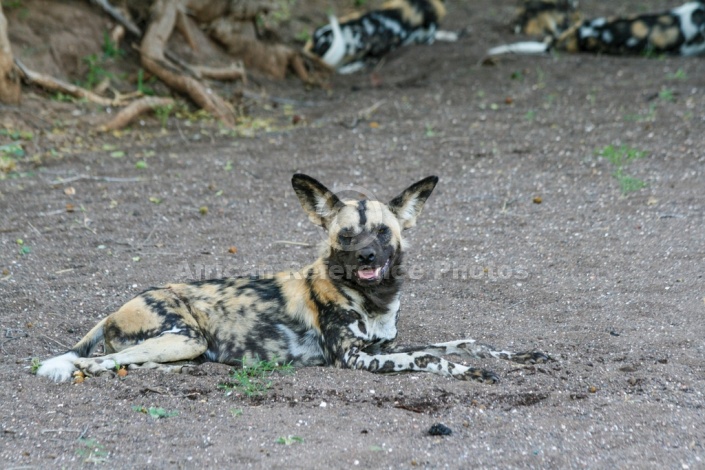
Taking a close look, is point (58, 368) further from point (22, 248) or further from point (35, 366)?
point (22, 248)

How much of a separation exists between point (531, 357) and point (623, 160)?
109 inches

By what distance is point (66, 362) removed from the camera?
A: 3.42 metres

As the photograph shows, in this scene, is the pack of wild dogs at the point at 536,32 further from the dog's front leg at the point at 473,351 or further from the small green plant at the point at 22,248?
the dog's front leg at the point at 473,351

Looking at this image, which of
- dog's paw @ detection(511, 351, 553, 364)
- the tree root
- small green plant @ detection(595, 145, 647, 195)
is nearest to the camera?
dog's paw @ detection(511, 351, 553, 364)

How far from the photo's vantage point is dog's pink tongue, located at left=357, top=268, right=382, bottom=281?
3.67 metres

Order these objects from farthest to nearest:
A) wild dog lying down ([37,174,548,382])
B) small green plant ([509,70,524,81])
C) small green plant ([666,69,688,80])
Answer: small green plant ([509,70,524,81]) → small green plant ([666,69,688,80]) → wild dog lying down ([37,174,548,382])

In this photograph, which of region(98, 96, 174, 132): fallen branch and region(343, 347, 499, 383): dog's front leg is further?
region(98, 96, 174, 132): fallen branch

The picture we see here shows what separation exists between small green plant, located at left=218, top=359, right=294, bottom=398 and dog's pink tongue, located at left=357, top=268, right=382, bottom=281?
19.0 inches

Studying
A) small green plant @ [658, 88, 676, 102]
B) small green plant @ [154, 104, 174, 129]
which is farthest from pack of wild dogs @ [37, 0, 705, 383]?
small green plant @ [658, 88, 676, 102]

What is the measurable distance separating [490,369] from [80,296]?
6.87 ft

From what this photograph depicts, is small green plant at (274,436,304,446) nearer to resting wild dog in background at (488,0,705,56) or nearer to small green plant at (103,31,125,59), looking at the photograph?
small green plant at (103,31,125,59)

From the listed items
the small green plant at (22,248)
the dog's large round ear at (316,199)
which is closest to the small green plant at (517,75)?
the dog's large round ear at (316,199)

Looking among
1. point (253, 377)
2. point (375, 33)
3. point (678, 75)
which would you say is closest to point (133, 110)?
point (375, 33)

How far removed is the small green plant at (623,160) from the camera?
5.46 metres
